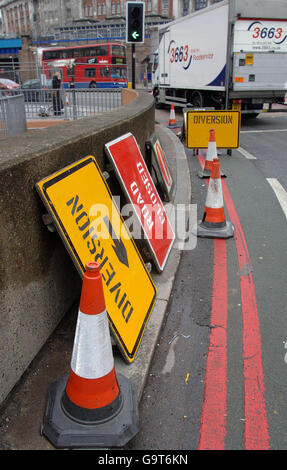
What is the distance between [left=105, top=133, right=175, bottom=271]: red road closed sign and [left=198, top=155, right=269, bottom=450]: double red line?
63 centimetres

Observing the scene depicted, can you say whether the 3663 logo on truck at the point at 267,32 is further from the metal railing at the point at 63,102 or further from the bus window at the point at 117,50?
the bus window at the point at 117,50

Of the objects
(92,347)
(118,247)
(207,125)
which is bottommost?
(92,347)

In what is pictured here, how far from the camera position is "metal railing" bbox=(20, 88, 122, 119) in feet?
38.3

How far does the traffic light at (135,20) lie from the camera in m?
10.7

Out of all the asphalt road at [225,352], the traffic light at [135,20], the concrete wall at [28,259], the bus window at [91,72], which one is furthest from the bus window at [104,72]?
the concrete wall at [28,259]

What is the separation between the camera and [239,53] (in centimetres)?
1305

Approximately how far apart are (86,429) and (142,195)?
96.8 inches

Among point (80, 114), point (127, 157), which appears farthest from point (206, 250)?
point (80, 114)

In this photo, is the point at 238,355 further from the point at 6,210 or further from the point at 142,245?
the point at 6,210

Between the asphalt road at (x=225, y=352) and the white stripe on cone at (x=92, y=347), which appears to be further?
the asphalt road at (x=225, y=352)

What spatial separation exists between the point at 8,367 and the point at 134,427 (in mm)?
764

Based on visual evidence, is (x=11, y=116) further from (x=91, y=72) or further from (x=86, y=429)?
(x=91, y=72)

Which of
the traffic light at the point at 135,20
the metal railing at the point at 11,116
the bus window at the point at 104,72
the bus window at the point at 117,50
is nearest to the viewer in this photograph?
the metal railing at the point at 11,116

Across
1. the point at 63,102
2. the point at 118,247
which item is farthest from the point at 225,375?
the point at 63,102
